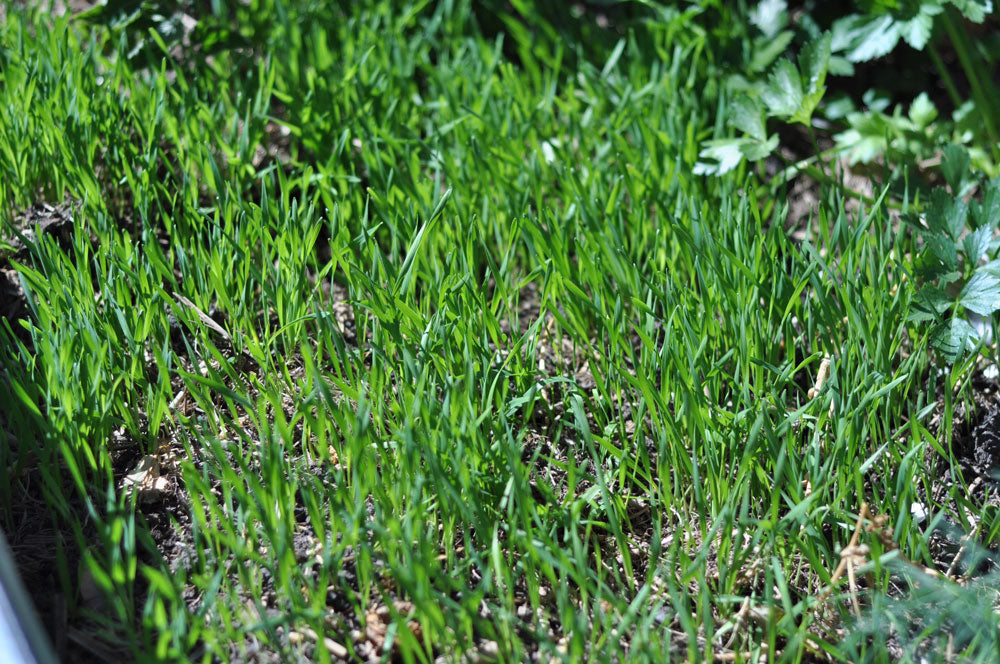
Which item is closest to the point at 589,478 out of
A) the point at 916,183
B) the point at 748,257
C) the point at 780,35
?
the point at 748,257

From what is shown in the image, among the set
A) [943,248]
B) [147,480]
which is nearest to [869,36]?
[943,248]

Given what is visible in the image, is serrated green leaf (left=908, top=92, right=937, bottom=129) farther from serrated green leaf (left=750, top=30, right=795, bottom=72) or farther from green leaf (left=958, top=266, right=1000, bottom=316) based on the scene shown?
green leaf (left=958, top=266, right=1000, bottom=316)

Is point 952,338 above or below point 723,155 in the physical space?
below

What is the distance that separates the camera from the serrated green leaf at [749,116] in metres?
2.13

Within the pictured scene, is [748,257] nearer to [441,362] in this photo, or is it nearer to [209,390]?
[441,362]

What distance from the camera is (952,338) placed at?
5.58ft

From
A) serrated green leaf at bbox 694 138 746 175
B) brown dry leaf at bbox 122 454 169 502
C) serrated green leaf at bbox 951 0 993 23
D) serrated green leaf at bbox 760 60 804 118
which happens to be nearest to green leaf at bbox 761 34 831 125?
serrated green leaf at bbox 760 60 804 118

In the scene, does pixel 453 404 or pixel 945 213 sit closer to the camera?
pixel 453 404

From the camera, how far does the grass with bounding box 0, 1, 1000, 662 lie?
54.5 inches

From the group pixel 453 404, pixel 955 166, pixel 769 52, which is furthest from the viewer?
pixel 769 52

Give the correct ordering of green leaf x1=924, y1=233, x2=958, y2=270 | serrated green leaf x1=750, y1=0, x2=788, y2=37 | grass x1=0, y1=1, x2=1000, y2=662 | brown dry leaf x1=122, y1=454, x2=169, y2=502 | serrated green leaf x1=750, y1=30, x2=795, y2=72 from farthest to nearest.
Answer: serrated green leaf x1=750, y1=0, x2=788, y2=37
serrated green leaf x1=750, y1=30, x2=795, y2=72
green leaf x1=924, y1=233, x2=958, y2=270
brown dry leaf x1=122, y1=454, x2=169, y2=502
grass x1=0, y1=1, x2=1000, y2=662

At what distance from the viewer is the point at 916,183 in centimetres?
233

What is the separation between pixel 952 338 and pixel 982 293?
10 centimetres

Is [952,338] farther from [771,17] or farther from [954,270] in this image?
[771,17]
